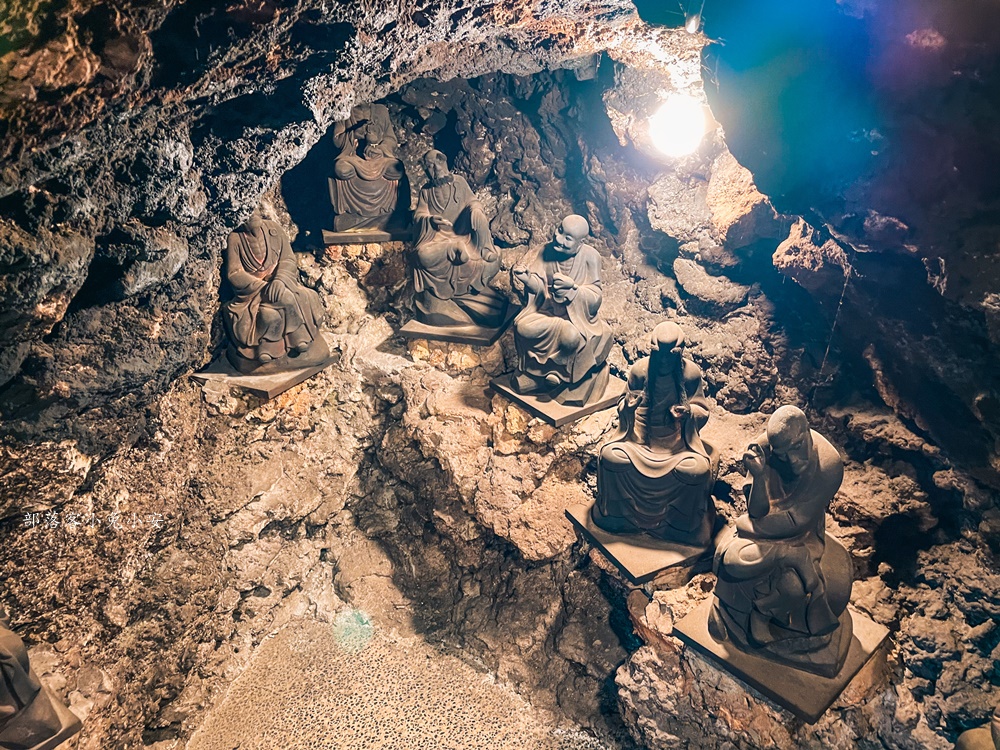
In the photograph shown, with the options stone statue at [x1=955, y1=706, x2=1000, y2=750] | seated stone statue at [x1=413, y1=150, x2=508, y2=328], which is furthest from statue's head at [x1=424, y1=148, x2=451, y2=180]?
stone statue at [x1=955, y1=706, x2=1000, y2=750]

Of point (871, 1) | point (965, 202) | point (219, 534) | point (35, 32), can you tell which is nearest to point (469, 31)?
point (871, 1)

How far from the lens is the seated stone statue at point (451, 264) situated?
6.72m

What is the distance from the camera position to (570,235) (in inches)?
239

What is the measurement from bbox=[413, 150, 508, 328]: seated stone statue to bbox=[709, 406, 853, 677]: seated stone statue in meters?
3.58

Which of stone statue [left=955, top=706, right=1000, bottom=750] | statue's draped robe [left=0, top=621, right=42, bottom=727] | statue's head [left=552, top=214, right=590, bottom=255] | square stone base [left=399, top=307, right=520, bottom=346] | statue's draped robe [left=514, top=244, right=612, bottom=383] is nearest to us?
stone statue [left=955, top=706, right=1000, bottom=750]

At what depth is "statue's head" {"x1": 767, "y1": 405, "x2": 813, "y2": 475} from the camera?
12.2 feet

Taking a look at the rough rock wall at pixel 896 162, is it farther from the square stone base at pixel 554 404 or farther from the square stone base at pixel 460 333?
the square stone base at pixel 460 333

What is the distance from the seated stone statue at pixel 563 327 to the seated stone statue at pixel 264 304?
214 centimetres

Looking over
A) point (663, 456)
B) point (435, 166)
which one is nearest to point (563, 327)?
point (663, 456)

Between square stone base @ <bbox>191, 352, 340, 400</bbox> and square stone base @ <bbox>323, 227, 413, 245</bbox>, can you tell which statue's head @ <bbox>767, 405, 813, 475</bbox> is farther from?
square stone base @ <bbox>323, 227, 413, 245</bbox>

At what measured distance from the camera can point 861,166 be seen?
169 inches

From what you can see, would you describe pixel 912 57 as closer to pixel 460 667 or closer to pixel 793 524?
pixel 793 524

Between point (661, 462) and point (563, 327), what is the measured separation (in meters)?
1.72

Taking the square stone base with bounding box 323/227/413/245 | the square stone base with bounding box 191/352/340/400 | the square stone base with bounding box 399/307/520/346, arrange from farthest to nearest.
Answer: the square stone base with bounding box 323/227/413/245 < the square stone base with bounding box 399/307/520/346 < the square stone base with bounding box 191/352/340/400
